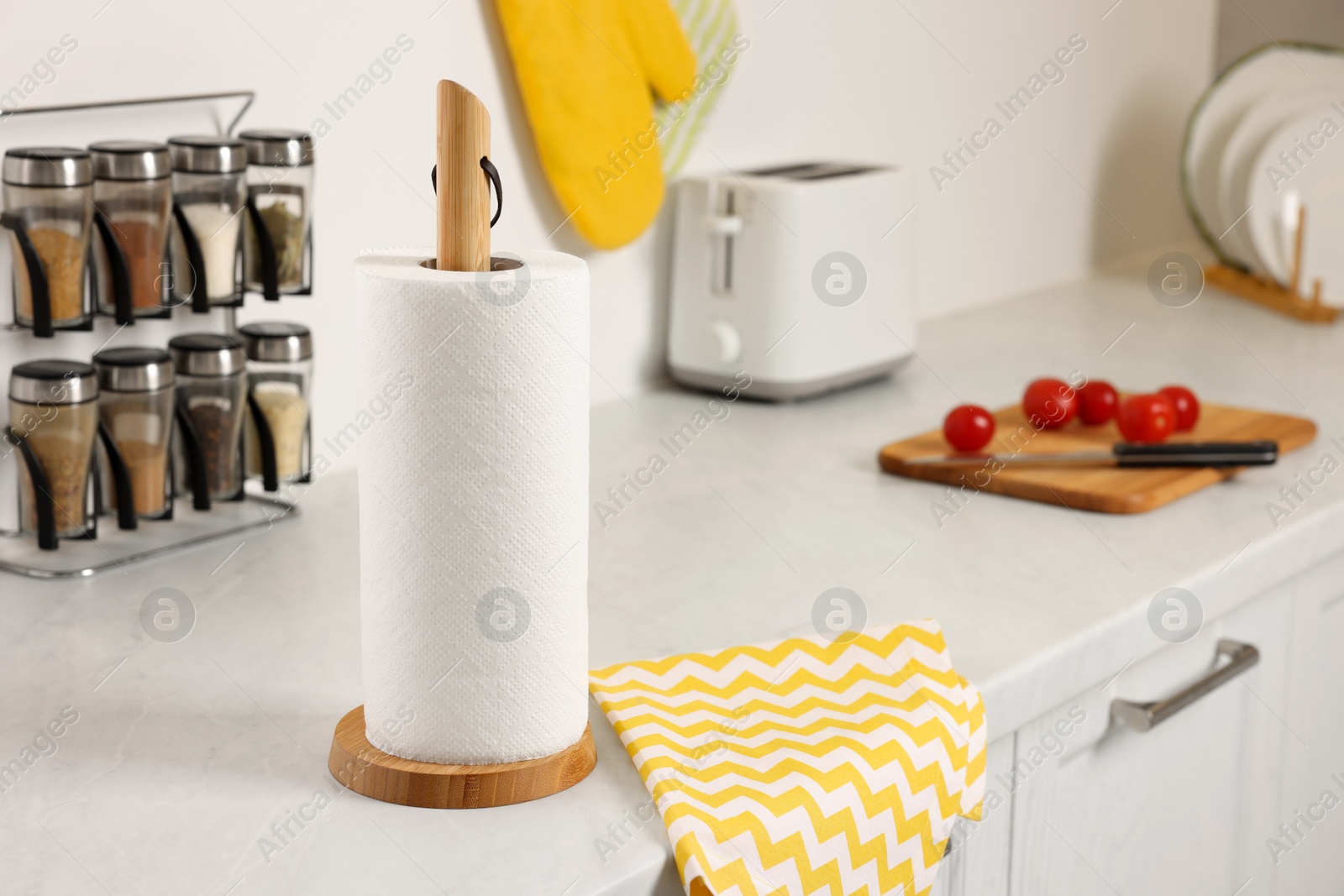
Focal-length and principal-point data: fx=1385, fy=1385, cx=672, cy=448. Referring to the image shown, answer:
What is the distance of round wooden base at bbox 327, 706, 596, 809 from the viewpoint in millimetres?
625

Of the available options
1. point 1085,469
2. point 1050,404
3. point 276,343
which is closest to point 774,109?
point 1050,404

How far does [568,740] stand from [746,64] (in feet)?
3.28

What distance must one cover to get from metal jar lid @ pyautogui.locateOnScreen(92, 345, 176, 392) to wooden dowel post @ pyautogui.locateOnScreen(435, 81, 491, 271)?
0.40m

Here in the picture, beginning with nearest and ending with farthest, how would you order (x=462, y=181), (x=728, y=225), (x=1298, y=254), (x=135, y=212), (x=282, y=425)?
(x=462, y=181) < (x=135, y=212) < (x=282, y=425) < (x=728, y=225) < (x=1298, y=254)

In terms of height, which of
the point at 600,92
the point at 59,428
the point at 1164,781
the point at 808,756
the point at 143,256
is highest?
the point at 600,92

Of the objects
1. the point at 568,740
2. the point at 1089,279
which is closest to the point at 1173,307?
the point at 1089,279

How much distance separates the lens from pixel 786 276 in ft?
4.43

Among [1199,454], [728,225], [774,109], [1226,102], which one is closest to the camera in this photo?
[1199,454]

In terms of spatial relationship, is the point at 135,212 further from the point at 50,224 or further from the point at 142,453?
the point at 142,453

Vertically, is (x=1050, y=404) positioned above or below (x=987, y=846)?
above

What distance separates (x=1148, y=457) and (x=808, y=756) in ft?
1.94

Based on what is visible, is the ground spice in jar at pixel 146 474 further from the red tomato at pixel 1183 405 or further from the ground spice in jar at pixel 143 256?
the red tomato at pixel 1183 405

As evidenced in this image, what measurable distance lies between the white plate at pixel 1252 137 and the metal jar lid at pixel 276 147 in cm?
136

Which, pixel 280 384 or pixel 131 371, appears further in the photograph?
pixel 280 384
